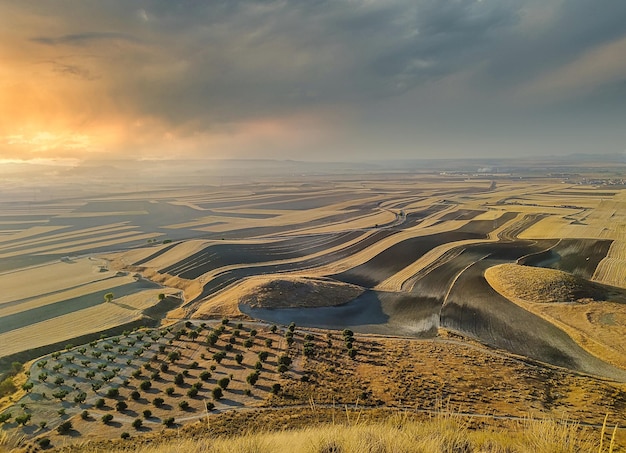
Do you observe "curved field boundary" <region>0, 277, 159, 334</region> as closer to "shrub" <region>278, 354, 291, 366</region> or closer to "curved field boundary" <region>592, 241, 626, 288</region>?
"shrub" <region>278, 354, 291, 366</region>

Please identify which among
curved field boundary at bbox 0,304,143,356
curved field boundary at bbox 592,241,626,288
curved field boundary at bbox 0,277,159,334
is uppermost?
curved field boundary at bbox 592,241,626,288

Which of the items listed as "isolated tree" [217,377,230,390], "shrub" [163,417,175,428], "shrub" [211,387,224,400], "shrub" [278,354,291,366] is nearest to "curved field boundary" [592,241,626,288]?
"shrub" [278,354,291,366]

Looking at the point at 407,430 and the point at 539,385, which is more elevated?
the point at 407,430

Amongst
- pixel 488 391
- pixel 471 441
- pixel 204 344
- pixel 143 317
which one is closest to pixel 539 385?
pixel 488 391

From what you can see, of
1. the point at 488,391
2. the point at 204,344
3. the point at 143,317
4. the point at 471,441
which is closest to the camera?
the point at 471,441

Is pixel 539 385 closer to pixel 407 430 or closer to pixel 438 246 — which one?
pixel 407 430

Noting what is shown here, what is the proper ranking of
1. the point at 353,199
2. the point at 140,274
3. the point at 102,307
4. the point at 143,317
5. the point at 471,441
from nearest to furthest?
the point at 471,441, the point at 143,317, the point at 102,307, the point at 140,274, the point at 353,199

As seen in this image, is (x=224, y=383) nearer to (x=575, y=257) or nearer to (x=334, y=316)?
(x=334, y=316)

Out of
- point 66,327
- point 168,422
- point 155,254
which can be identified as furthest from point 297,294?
point 155,254
